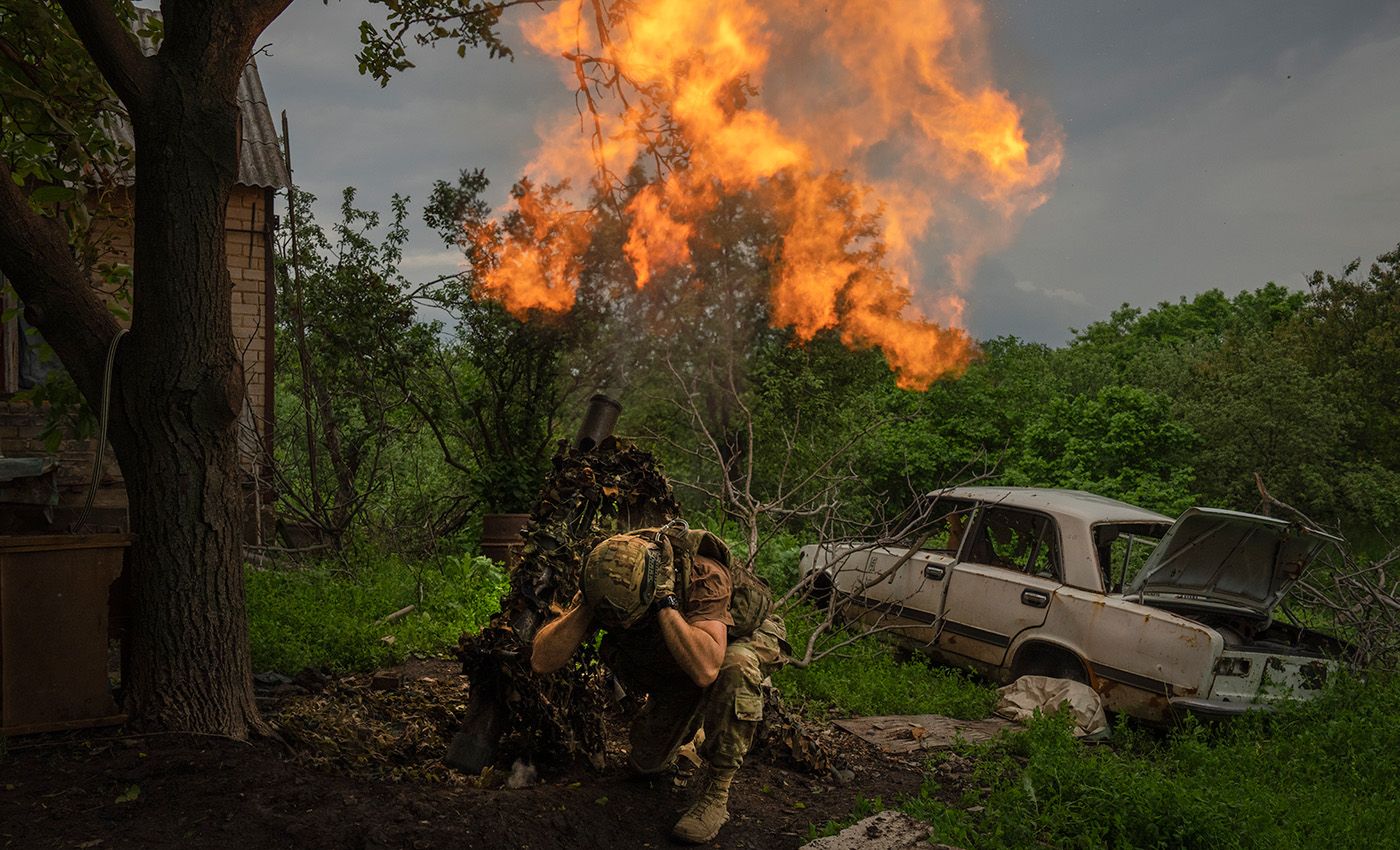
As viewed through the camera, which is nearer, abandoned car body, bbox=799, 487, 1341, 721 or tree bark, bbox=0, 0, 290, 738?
tree bark, bbox=0, 0, 290, 738

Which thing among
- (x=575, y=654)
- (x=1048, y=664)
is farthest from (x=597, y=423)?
(x=1048, y=664)

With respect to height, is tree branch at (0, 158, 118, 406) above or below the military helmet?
above

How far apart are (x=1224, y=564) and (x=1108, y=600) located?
0.99 metres

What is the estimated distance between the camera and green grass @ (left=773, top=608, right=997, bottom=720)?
22.7 feet

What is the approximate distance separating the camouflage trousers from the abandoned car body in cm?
289

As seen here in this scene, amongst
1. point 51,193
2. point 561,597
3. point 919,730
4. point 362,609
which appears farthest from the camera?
point 362,609

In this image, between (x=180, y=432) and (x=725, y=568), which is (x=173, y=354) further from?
(x=725, y=568)

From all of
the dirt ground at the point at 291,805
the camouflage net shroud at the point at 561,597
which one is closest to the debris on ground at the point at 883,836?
the dirt ground at the point at 291,805

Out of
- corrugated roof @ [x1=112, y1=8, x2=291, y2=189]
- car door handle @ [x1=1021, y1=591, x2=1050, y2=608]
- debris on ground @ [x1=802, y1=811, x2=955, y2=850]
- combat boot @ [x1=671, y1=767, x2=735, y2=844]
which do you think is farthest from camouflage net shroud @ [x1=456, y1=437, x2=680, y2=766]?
corrugated roof @ [x1=112, y1=8, x2=291, y2=189]

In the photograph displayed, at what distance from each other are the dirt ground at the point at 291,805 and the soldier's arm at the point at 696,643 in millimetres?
772

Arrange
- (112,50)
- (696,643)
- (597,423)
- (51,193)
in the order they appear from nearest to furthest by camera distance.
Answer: (696,643)
(112,50)
(51,193)
(597,423)

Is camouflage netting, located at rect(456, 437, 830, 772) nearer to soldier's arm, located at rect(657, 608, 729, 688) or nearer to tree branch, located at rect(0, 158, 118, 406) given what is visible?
soldier's arm, located at rect(657, 608, 729, 688)

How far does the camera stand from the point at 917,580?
8.17 metres

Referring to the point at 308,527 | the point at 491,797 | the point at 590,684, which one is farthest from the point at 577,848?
the point at 308,527
